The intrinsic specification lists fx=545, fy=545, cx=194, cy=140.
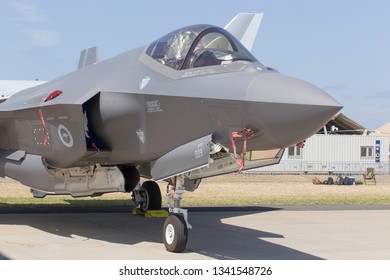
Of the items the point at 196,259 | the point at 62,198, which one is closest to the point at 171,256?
the point at 196,259

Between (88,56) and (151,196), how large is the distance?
13.0 feet

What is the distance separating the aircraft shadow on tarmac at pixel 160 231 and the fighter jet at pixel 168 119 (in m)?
0.90

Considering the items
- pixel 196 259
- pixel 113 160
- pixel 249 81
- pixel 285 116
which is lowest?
pixel 196 259

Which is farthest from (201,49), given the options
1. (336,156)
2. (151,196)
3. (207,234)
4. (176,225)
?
(336,156)

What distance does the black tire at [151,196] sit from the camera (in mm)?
13633

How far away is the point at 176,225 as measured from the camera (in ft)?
27.2

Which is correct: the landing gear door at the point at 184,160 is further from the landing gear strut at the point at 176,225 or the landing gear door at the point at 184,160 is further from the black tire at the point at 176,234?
the black tire at the point at 176,234

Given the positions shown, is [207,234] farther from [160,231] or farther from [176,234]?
[176,234]

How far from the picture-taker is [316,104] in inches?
259

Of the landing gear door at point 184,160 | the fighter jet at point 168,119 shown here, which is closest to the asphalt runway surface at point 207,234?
the fighter jet at point 168,119

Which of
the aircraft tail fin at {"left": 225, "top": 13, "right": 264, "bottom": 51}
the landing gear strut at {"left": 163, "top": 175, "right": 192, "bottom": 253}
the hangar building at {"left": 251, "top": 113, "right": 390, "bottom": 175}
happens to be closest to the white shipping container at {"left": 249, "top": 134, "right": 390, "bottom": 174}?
the hangar building at {"left": 251, "top": 113, "right": 390, "bottom": 175}

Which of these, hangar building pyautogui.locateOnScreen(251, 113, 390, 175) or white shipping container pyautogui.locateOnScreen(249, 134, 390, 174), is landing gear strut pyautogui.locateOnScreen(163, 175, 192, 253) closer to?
hangar building pyautogui.locateOnScreen(251, 113, 390, 175)
